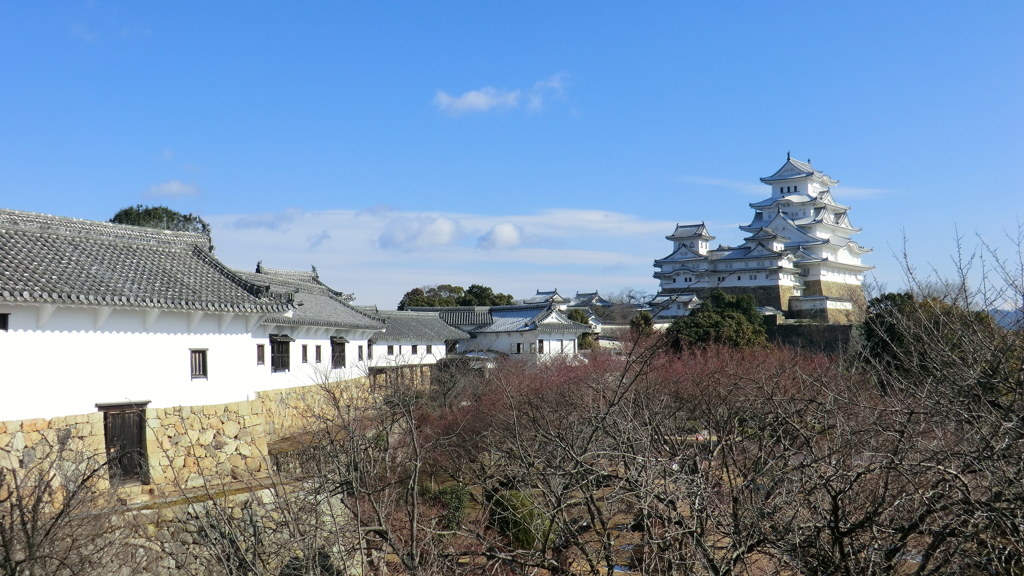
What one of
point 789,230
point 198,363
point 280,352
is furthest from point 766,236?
point 198,363

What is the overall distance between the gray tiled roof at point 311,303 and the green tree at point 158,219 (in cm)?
1055

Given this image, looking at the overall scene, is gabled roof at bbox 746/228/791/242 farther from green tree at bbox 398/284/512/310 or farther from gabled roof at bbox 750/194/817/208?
green tree at bbox 398/284/512/310

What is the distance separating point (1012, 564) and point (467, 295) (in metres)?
42.9

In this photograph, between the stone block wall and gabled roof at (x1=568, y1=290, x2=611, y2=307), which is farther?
gabled roof at (x1=568, y1=290, x2=611, y2=307)

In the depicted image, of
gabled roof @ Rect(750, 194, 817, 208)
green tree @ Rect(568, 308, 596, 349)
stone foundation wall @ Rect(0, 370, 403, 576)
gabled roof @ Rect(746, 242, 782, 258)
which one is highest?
gabled roof @ Rect(750, 194, 817, 208)

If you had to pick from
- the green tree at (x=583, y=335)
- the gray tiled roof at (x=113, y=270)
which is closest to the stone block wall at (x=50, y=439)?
the gray tiled roof at (x=113, y=270)

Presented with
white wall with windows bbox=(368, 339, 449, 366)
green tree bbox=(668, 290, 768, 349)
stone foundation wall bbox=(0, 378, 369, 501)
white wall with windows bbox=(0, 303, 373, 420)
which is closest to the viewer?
stone foundation wall bbox=(0, 378, 369, 501)

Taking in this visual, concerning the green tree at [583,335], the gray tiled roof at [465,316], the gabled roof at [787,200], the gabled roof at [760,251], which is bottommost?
the green tree at [583,335]

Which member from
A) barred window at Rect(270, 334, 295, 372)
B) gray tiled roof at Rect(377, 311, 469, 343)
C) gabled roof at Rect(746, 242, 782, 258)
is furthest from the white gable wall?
gabled roof at Rect(746, 242, 782, 258)

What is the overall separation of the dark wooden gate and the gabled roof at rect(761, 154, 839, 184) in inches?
1861

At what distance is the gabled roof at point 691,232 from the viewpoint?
164ft

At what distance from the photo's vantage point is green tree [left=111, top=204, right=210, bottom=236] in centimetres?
3359

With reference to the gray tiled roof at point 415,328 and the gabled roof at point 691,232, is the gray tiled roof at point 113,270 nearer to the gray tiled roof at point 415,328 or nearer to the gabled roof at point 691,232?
the gray tiled roof at point 415,328

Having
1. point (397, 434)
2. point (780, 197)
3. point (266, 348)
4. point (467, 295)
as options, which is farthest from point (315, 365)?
point (780, 197)
